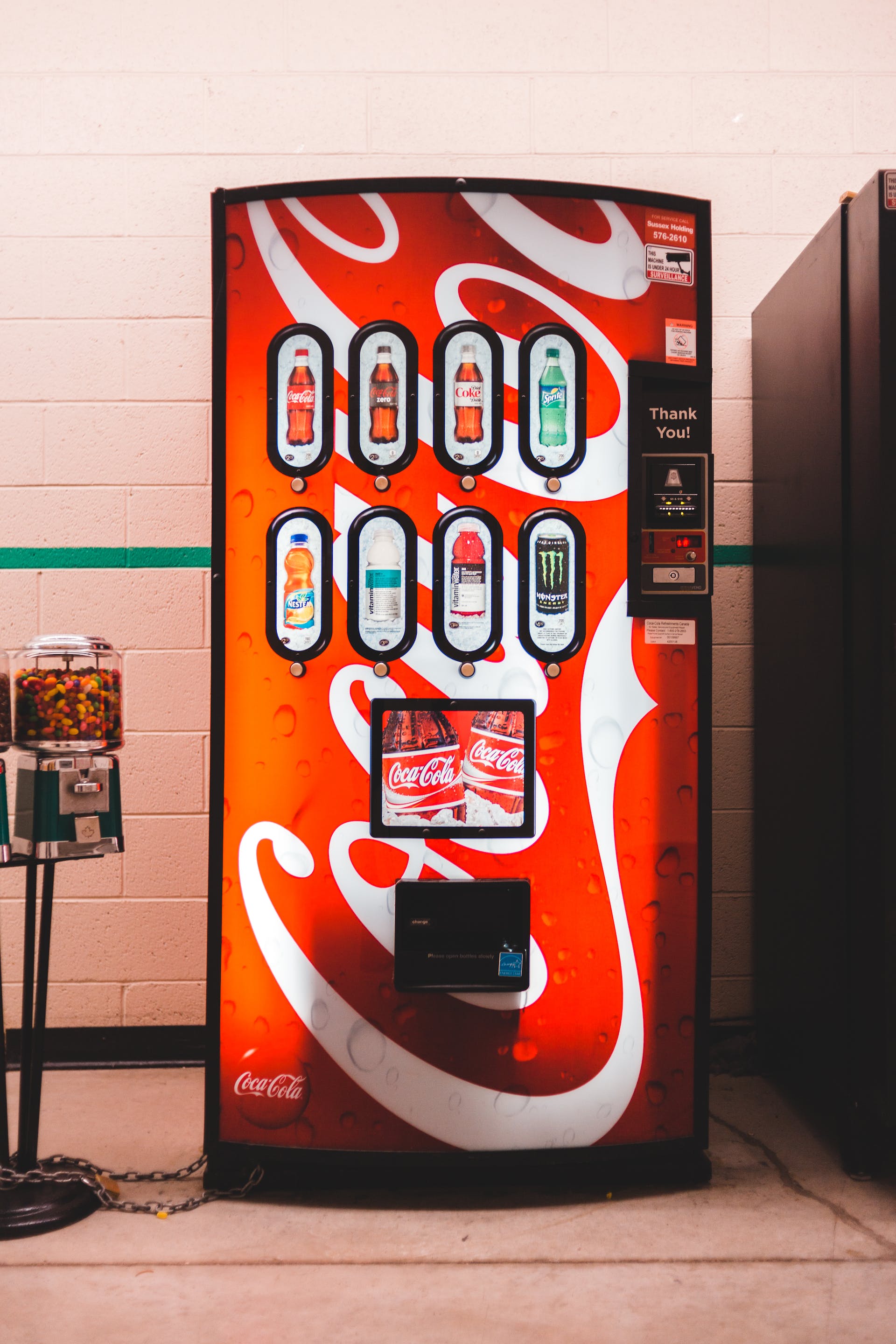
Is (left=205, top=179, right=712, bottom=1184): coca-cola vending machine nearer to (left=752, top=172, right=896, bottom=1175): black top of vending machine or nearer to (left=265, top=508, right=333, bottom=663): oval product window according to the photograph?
(left=265, top=508, right=333, bottom=663): oval product window

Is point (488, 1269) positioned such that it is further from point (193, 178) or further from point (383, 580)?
point (193, 178)

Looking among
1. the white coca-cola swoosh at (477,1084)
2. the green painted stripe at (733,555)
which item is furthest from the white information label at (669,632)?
the green painted stripe at (733,555)

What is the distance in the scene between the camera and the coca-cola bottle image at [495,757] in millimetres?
1729

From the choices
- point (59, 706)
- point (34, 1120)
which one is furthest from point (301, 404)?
point (34, 1120)

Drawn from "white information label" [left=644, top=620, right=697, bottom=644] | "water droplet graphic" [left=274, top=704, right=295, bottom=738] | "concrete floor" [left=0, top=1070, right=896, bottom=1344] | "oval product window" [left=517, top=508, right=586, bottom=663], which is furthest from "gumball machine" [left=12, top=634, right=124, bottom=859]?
"white information label" [left=644, top=620, right=697, bottom=644]

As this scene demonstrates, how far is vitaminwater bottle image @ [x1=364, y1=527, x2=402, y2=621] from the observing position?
1.72 meters

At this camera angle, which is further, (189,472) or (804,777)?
(189,472)

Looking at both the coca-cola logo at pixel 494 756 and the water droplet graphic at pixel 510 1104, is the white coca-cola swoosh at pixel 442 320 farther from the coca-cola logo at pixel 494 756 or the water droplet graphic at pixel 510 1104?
the water droplet graphic at pixel 510 1104

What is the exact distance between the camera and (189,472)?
7.88ft

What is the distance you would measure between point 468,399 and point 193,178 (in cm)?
126

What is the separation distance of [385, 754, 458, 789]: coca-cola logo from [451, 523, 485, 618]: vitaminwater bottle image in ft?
0.94

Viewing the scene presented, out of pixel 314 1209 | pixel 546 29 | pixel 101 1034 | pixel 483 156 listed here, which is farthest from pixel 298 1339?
pixel 546 29

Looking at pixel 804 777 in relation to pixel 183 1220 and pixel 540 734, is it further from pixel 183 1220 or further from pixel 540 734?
pixel 183 1220

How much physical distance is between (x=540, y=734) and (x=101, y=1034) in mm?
1562
